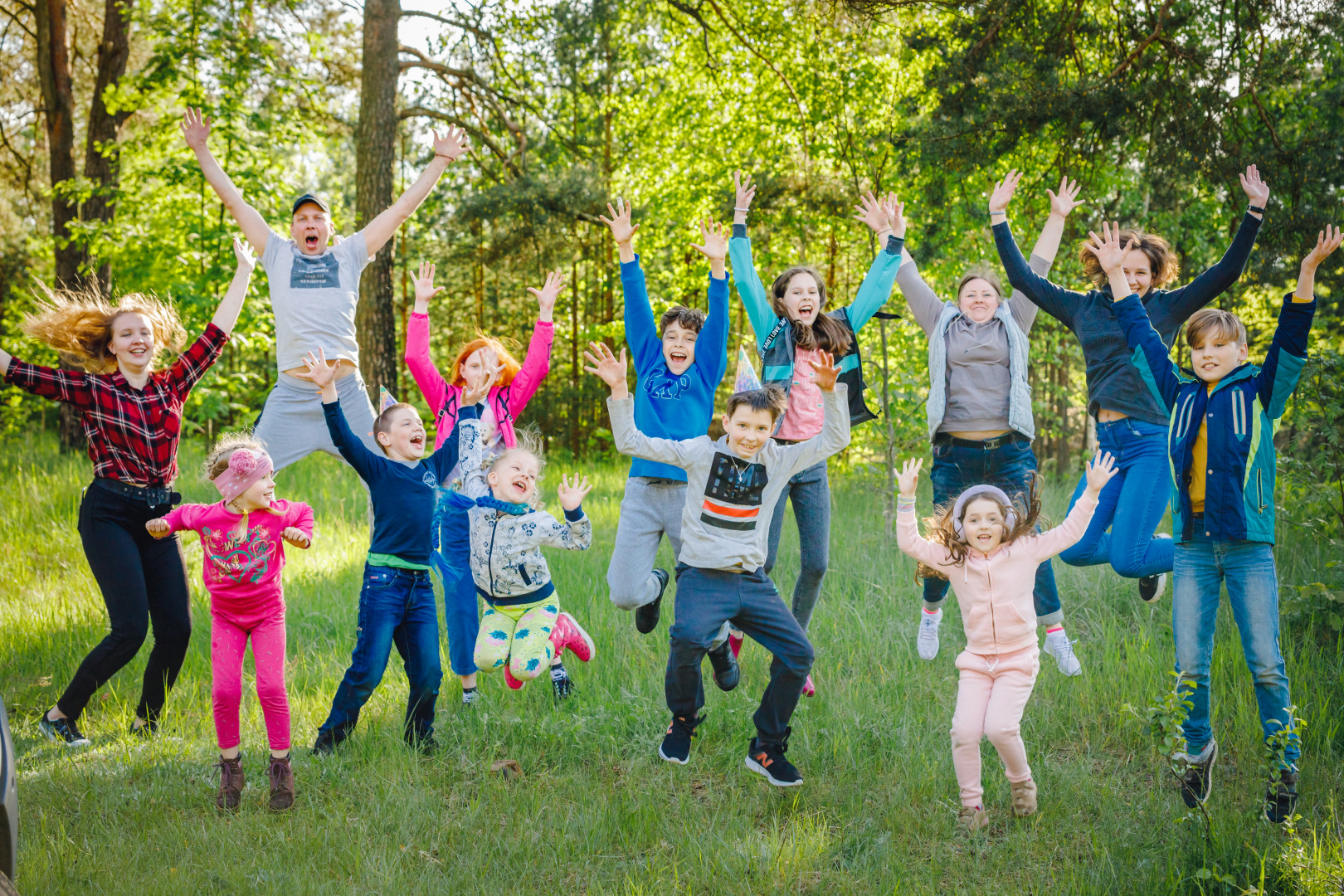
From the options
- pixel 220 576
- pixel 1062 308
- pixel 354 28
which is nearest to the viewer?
pixel 220 576

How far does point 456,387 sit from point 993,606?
3429 mm

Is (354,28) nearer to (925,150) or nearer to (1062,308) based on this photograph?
(925,150)

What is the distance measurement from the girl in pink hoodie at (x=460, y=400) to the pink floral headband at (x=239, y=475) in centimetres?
121

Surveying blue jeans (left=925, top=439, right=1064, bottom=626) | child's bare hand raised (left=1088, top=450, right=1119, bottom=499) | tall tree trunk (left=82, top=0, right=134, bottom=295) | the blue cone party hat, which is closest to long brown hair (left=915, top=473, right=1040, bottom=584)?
child's bare hand raised (left=1088, top=450, right=1119, bottom=499)

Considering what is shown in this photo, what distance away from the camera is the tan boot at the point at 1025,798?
4215mm

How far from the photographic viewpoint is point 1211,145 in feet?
27.7

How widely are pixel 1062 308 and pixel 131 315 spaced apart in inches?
204

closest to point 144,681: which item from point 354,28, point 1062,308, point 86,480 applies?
point 1062,308

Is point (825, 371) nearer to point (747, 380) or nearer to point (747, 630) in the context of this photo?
point (747, 380)

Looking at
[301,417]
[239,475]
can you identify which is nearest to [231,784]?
[239,475]

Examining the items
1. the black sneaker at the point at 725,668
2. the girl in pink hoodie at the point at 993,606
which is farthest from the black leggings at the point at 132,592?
the girl in pink hoodie at the point at 993,606

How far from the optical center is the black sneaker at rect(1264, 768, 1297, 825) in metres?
4.04

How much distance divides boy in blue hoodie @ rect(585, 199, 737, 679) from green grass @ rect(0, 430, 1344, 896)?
753 millimetres

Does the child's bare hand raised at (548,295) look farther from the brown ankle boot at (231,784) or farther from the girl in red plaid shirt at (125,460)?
the brown ankle boot at (231,784)
